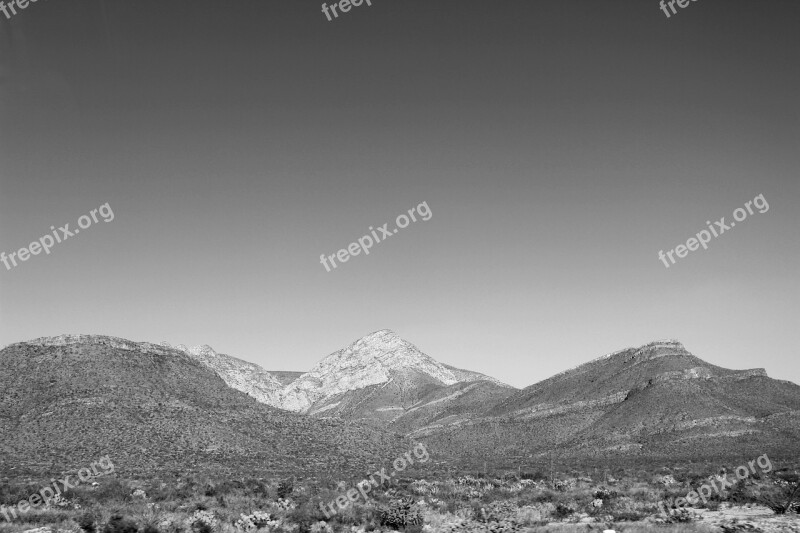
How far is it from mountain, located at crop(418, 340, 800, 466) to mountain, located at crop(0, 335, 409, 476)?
75.9 ft

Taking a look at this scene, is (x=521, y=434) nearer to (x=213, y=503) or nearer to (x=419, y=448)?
(x=419, y=448)

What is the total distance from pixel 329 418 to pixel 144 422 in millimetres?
23771

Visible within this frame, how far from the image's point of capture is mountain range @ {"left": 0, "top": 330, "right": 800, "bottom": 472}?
56.0 metres

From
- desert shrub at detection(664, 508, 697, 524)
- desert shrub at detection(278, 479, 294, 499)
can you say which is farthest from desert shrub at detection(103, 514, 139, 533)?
desert shrub at detection(664, 508, 697, 524)

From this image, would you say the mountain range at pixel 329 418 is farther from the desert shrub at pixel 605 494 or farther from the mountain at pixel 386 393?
the mountain at pixel 386 393

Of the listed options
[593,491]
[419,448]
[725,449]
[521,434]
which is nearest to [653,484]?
[593,491]

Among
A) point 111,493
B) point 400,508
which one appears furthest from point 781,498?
point 111,493

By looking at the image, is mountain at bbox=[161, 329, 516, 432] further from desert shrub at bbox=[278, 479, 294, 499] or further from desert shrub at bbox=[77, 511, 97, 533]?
desert shrub at bbox=[77, 511, 97, 533]

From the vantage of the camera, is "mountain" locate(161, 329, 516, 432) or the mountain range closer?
the mountain range

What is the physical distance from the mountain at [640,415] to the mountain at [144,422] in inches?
911

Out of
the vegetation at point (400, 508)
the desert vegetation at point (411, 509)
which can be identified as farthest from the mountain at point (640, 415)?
the vegetation at point (400, 508)

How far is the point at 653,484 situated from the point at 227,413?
51024 mm

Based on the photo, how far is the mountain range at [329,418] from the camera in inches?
2206

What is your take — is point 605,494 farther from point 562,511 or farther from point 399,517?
point 399,517
